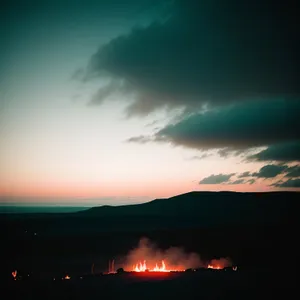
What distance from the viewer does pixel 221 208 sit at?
98.9 metres

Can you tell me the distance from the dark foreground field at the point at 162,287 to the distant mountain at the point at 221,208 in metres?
61.7

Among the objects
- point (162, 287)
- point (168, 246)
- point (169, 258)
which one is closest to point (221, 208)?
point (168, 246)

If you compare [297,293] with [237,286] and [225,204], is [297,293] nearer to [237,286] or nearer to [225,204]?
[237,286]

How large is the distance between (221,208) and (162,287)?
8132cm

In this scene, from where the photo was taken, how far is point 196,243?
50.8 m

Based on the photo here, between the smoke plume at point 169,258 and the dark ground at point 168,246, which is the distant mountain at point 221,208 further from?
the smoke plume at point 169,258

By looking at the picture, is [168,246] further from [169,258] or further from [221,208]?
[221,208]

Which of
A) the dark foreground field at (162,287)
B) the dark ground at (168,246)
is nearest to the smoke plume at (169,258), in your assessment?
the dark ground at (168,246)

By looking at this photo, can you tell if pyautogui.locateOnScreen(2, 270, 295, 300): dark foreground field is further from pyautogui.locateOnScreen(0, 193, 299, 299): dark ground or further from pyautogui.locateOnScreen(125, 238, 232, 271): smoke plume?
pyautogui.locateOnScreen(125, 238, 232, 271): smoke plume

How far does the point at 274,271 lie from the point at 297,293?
714cm

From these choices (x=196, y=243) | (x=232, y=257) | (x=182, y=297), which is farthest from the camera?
(x=196, y=243)

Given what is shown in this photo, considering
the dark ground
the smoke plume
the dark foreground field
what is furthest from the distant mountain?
the dark foreground field

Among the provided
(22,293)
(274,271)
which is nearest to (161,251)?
(274,271)

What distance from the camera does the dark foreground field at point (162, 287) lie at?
63.4ft
